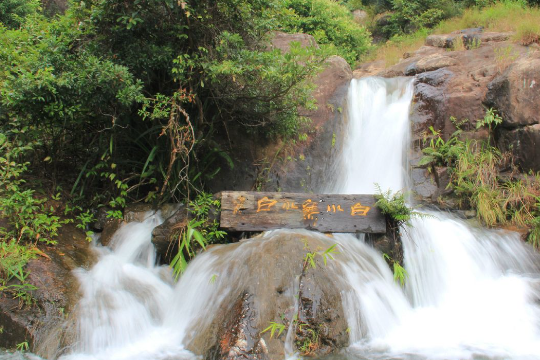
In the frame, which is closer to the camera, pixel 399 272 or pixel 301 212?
pixel 399 272

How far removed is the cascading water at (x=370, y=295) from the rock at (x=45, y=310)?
0.39 feet

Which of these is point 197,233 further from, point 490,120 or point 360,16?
point 360,16

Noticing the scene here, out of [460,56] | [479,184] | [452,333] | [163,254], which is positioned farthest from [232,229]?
[460,56]

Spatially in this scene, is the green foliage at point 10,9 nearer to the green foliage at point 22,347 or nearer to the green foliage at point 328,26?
the green foliage at point 328,26

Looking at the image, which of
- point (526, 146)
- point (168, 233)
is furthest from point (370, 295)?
point (526, 146)

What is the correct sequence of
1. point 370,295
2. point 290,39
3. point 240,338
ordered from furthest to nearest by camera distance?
point 290,39 → point 370,295 → point 240,338

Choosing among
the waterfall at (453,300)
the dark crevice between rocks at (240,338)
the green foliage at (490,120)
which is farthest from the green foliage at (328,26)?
the dark crevice between rocks at (240,338)

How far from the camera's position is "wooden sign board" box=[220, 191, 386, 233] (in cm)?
448

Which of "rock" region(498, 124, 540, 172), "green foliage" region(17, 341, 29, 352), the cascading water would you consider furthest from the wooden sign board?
"rock" region(498, 124, 540, 172)

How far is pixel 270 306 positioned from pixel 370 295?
3.40 feet

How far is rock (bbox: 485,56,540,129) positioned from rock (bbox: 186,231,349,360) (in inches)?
159

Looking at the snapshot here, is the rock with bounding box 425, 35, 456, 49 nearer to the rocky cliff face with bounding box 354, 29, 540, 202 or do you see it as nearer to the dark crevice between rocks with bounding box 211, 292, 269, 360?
the rocky cliff face with bounding box 354, 29, 540, 202

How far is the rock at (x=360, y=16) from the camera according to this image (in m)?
15.9

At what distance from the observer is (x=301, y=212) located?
454 cm
